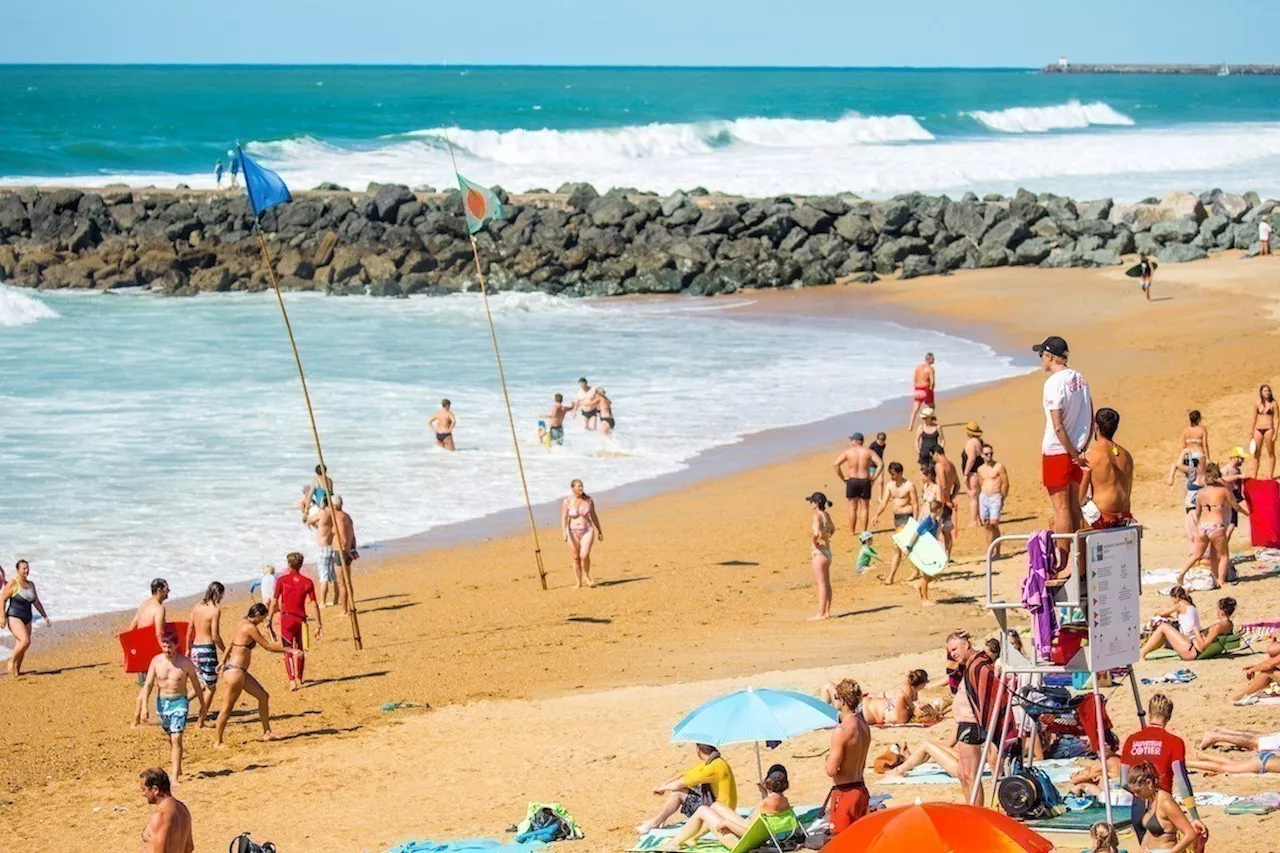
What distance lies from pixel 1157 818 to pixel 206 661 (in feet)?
24.1

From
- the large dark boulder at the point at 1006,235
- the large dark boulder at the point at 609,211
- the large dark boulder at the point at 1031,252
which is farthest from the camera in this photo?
the large dark boulder at the point at 609,211

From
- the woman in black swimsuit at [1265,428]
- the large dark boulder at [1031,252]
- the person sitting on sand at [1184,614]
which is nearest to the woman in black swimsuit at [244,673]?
the person sitting on sand at [1184,614]

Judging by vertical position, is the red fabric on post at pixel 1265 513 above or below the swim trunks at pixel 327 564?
below

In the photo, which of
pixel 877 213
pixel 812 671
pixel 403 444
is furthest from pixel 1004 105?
pixel 812 671

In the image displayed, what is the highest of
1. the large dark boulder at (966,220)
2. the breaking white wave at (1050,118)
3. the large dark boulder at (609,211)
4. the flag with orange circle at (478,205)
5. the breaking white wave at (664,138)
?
the breaking white wave at (1050,118)

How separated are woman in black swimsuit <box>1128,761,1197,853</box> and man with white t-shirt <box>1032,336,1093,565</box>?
1.24 m

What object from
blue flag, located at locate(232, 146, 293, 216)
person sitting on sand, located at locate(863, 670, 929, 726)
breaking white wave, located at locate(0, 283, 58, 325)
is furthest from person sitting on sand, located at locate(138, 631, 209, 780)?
breaking white wave, located at locate(0, 283, 58, 325)

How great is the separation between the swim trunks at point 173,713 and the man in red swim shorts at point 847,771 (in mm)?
4770

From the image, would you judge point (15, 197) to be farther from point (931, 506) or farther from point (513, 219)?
point (931, 506)

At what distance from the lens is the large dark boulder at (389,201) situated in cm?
4478

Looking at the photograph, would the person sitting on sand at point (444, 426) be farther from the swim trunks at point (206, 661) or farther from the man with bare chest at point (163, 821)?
the man with bare chest at point (163, 821)

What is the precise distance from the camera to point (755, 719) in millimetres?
9195

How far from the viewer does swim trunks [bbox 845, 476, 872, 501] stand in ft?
58.2

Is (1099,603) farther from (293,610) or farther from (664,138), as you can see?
(664,138)
